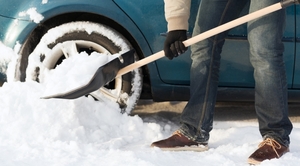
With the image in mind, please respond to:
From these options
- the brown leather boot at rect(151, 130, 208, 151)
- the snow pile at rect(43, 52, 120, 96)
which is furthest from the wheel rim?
the brown leather boot at rect(151, 130, 208, 151)

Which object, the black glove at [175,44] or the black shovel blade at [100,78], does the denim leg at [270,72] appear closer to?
the black glove at [175,44]

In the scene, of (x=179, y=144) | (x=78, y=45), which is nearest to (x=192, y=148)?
(x=179, y=144)

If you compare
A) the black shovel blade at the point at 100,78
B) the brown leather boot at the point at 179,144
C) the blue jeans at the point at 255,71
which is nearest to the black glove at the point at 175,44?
the blue jeans at the point at 255,71

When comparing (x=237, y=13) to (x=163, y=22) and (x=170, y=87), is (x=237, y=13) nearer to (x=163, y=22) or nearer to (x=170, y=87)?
(x=163, y=22)

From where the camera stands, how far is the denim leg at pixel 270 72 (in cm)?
249

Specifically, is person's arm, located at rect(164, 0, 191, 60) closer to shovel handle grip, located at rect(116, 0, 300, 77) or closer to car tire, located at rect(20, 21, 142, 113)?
shovel handle grip, located at rect(116, 0, 300, 77)

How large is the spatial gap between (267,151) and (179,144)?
52 cm

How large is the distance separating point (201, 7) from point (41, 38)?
1144 millimetres

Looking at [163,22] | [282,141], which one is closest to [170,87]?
[163,22]

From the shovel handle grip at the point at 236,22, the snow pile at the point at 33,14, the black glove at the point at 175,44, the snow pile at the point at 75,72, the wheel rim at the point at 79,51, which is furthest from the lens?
the wheel rim at the point at 79,51

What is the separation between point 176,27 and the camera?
2.68 meters

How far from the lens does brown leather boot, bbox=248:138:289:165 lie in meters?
2.50

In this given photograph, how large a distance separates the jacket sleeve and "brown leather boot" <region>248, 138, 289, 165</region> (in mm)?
817

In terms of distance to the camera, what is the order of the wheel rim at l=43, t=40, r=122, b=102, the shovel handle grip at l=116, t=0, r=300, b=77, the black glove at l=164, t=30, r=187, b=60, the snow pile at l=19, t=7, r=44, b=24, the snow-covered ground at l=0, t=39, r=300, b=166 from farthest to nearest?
the wheel rim at l=43, t=40, r=122, b=102
the snow pile at l=19, t=7, r=44, b=24
the black glove at l=164, t=30, r=187, b=60
the snow-covered ground at l=0, t=39, r=300, b=166
the shovel handle grip at l=116, t=0, r=300, b=77
